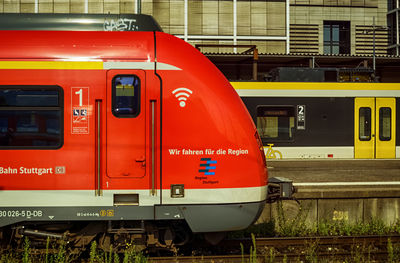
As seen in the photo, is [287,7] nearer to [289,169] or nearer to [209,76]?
[289,169]

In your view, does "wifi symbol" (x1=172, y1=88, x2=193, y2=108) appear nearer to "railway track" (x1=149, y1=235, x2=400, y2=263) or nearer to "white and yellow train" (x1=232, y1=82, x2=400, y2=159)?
"railway track" (x1=149, y1=235, x2=400, y2=263)

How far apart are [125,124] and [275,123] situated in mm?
12134

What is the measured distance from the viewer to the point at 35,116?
5.71 metres

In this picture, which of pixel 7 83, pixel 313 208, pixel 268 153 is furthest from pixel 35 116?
pixel 268 153

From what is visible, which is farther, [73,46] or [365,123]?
[365,123]

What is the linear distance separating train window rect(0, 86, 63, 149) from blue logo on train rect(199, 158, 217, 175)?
1.85m

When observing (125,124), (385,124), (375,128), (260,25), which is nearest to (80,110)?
(125,124)

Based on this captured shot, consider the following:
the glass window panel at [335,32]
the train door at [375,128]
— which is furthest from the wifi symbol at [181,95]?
the glass window panel at [335,32]

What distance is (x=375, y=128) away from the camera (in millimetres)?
17406

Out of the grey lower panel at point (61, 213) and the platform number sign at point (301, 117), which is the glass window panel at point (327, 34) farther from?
the grey lower panel at point (61, 213)

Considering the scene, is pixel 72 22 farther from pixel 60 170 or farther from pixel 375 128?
pixel 375 128

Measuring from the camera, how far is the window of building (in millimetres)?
39344

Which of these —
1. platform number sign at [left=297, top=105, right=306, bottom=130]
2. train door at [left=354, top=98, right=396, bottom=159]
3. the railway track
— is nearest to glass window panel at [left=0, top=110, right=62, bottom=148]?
the railway track

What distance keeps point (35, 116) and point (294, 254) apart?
172 inches
